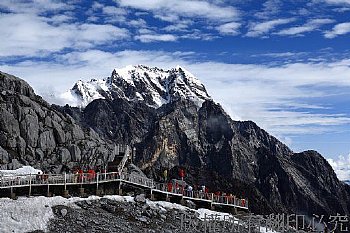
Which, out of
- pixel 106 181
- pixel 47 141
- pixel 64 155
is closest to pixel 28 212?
pixel 106 181

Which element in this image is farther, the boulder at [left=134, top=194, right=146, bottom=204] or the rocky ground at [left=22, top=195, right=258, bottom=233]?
the boulder at [left=134, top=194, right=146, bottom=204]

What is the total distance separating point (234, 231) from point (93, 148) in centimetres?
6692

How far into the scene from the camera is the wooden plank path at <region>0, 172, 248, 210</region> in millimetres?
53825

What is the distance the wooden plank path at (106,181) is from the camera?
53825 mm

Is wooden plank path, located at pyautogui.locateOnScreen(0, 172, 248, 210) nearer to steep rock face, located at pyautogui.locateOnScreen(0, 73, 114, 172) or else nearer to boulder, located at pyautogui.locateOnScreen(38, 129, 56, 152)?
steep rock face, located at pyautogui.locateOnScreen(0, 73, 114, 172)

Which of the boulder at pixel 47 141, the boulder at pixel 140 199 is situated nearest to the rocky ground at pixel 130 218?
the boulder at pixel 140 199

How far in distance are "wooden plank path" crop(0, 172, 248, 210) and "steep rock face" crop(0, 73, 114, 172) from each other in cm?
4241

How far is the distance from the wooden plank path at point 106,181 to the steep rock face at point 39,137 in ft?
139

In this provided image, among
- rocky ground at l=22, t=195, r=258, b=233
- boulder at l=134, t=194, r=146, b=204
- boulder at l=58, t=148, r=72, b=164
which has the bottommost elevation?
rocky ground at l=22, t=195, r=258, b=233

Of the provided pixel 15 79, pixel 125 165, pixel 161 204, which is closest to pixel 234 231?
pixel 161 204

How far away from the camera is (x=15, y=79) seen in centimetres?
12569

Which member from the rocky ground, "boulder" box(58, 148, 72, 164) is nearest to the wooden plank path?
the rocky ground

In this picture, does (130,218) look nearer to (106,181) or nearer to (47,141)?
(106,181)

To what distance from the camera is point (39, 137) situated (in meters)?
111
